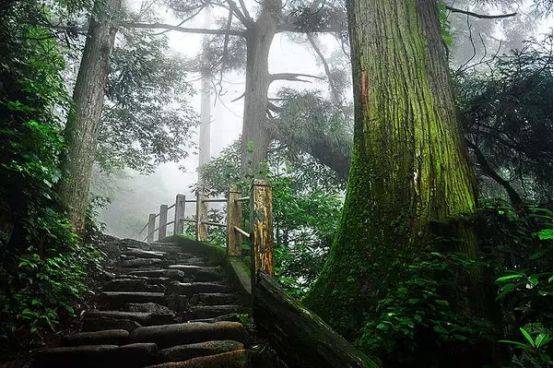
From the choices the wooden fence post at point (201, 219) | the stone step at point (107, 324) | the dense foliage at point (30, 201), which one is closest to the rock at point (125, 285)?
the dense foliage at point (30, 201)

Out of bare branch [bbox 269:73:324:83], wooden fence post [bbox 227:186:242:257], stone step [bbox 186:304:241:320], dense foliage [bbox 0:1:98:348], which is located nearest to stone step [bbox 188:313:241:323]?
stone step [bbox 186:304:241:320]

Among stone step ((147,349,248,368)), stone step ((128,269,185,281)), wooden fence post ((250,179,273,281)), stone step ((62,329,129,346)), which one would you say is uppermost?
wooden fence post ((250,179,273,281))

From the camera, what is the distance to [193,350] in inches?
125

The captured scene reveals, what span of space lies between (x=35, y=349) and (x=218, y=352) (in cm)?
162

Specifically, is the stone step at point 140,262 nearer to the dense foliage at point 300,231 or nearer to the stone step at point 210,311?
the dense foliage at point 300,231

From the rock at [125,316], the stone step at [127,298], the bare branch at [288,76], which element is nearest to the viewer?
the rock at [125,316]

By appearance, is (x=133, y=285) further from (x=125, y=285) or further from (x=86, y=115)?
(x=86, y=115)

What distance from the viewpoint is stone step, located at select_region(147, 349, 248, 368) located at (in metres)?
2.95

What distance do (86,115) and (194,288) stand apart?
360 centimetres

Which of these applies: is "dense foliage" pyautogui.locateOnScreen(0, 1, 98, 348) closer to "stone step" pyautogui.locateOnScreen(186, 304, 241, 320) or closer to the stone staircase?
the stone staircase

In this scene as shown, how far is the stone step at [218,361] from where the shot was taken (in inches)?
116

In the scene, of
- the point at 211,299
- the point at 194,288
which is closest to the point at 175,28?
the point at 194,288

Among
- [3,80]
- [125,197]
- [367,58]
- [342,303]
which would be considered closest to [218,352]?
[342,303]

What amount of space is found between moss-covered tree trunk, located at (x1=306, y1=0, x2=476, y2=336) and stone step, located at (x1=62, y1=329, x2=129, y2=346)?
5.82ft
